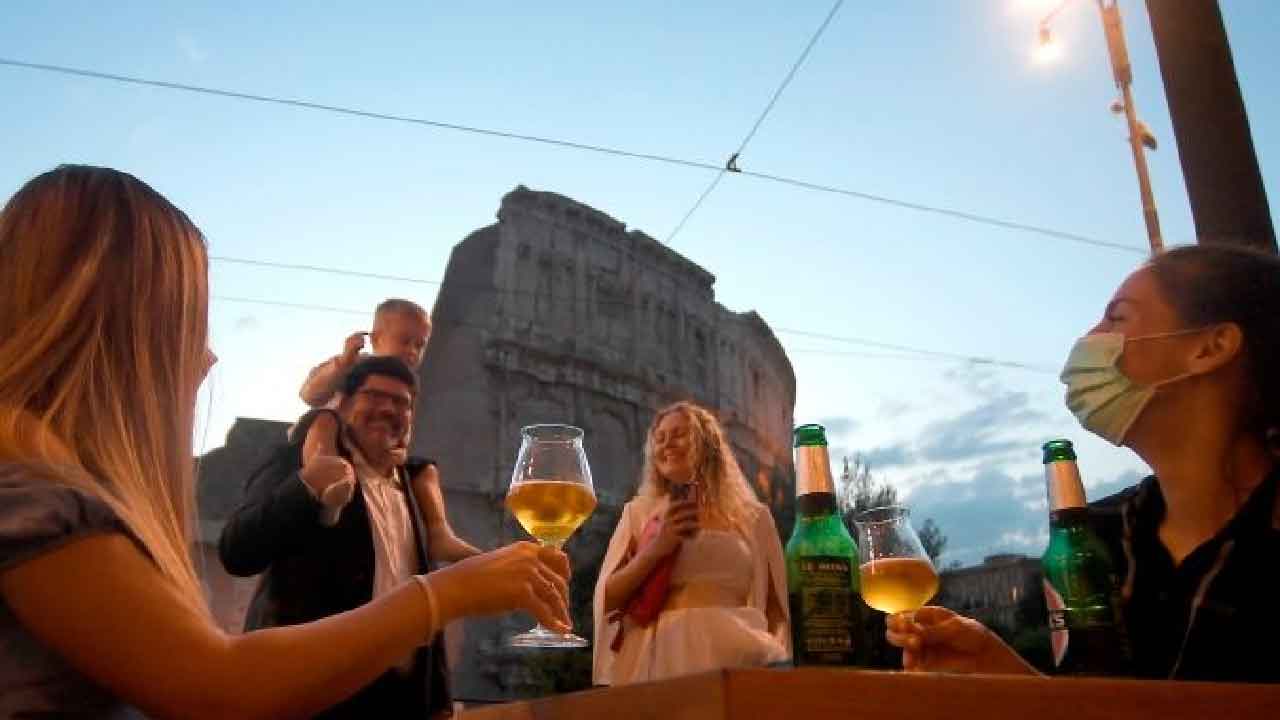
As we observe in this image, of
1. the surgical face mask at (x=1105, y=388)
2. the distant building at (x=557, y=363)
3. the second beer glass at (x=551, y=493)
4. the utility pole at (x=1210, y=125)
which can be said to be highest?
the distant building at (x=557, y=363)

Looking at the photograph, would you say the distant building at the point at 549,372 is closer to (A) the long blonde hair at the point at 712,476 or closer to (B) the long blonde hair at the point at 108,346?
(A) the long blonde hair at the point at 712,476

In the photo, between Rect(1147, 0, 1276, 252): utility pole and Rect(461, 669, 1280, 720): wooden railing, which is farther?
Rect(1147, 0, 1276, 252): utility pole

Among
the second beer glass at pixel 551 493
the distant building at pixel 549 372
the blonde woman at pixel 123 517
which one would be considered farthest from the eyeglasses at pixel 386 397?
the distant building at pixel 549 372

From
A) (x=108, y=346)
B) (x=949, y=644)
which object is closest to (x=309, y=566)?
(x=108, y=346)

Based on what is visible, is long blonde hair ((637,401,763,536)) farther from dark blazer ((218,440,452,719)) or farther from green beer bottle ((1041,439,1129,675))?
green beer bottle ((1041,439,1129,675))

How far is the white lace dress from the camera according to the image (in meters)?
3.55

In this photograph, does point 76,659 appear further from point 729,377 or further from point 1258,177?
point 729,377

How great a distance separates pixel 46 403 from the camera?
134 cm

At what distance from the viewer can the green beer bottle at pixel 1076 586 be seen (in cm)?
162

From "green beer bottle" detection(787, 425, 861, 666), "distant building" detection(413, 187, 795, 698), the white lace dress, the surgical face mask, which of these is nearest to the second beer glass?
"green beer bottle" detection(787, 425, 861, 666)

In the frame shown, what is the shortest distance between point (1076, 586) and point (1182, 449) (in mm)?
395

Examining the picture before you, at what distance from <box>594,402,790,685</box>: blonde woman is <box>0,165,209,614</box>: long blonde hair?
6.98 feet

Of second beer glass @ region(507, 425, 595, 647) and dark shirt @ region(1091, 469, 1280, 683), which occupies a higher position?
second beer glass @ region(507, 425, 595, 647)

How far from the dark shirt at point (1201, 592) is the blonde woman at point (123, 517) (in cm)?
101
